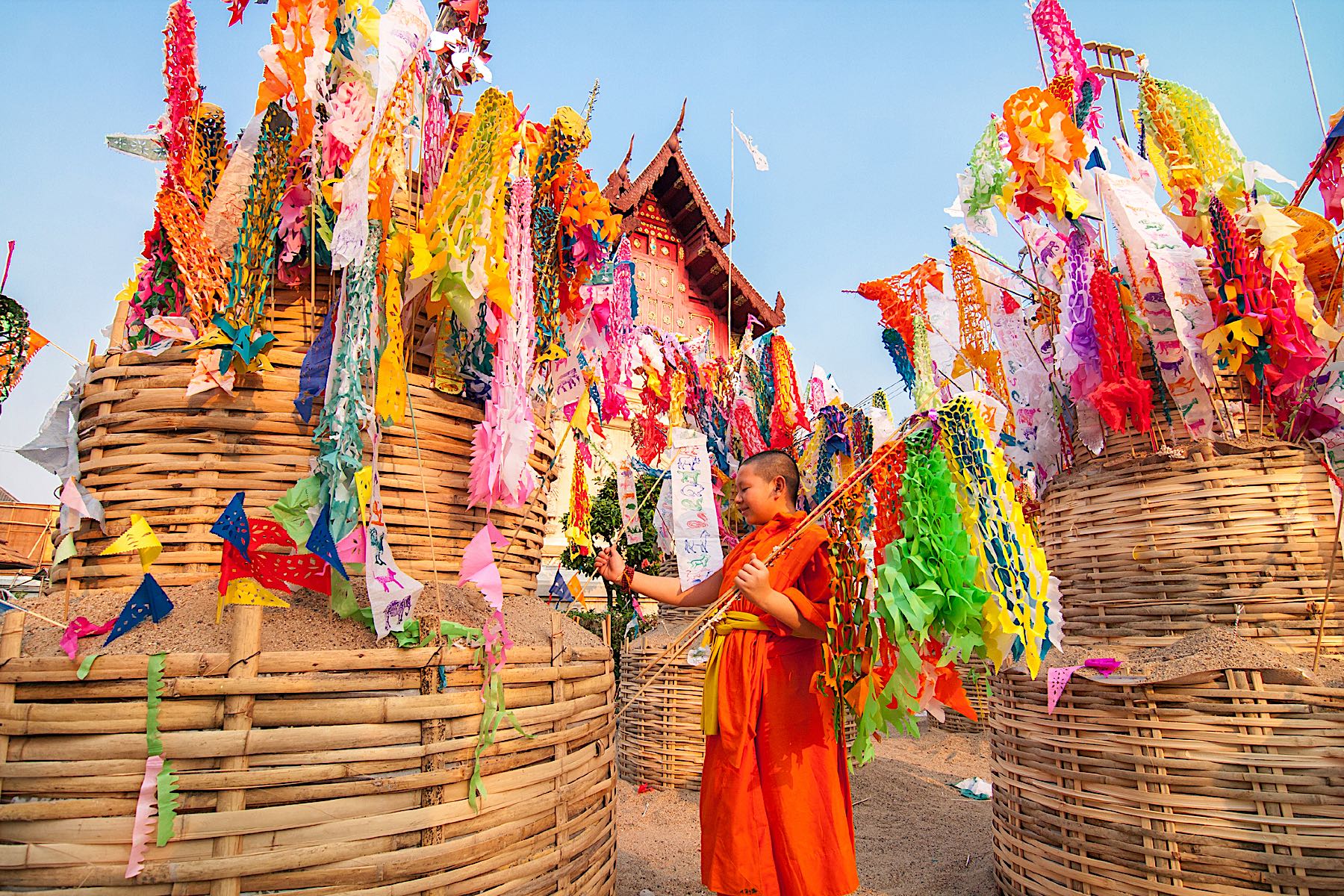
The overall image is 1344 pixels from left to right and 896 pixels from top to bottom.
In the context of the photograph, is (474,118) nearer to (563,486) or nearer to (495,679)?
(495,679)

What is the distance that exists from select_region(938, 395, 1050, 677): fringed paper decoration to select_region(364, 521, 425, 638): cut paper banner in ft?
4.25

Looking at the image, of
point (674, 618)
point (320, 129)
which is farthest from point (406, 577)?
point (674, 618)

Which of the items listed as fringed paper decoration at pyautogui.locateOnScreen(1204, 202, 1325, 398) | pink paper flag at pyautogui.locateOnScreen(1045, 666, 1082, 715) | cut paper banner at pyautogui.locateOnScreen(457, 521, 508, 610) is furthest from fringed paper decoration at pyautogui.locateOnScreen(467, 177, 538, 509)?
fringed paper decoration at pyautogui.locateOnScreen(1204, 202, 1325, 398)

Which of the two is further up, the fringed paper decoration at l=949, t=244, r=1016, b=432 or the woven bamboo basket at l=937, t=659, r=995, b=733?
the fringed paper decoration at l=949, t=244, r=1016, b=432

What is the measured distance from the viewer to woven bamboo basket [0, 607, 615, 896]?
126 centimetres

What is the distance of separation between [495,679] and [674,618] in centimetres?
377

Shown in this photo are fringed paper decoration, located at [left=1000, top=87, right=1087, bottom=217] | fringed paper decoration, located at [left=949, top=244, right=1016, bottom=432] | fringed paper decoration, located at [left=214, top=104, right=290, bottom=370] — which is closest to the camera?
fringed paper decoration, located at [left=214, top=104, right=290, bottom=370]

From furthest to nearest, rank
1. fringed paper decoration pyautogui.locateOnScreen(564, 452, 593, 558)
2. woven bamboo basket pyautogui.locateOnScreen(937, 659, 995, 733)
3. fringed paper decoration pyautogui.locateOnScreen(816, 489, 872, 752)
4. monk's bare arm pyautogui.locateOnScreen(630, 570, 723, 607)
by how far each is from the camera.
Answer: woven bamboo basket pyautogui.locateOnScreen(937, 659, 995, 733)
fringed paper decoration pyautogui.locateOnScreen(564, 452, 593, 558)
monk's bare arm pyautogui.locateOnScreen(630, 570, 723, 607)
fringed paper decoration pyautogui.locateOnScreen(816, 489, 872, 752)

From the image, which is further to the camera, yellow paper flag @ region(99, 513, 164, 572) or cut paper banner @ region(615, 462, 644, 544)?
cut paper banner @ region(615, 462, 644, 544)

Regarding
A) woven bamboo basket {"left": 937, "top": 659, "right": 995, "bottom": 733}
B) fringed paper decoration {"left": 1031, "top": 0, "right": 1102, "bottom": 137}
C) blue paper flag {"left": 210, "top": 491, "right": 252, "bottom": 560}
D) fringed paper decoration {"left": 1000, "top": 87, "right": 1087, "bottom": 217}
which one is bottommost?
woven bamboo basket {"left": 937, "top": 659, "right": 995, "bottom": 733}

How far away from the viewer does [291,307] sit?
6.35 feet

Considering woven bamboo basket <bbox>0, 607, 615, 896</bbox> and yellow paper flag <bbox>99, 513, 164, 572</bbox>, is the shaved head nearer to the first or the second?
woven bamboo basket <bbox>0, 607, 615, 896</bbox>

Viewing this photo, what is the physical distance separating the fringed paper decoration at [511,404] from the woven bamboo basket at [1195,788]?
188 centimetres

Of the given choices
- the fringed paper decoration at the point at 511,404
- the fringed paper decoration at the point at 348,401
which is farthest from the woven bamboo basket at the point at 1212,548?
the fringed paper decoration at the point at 348,401
